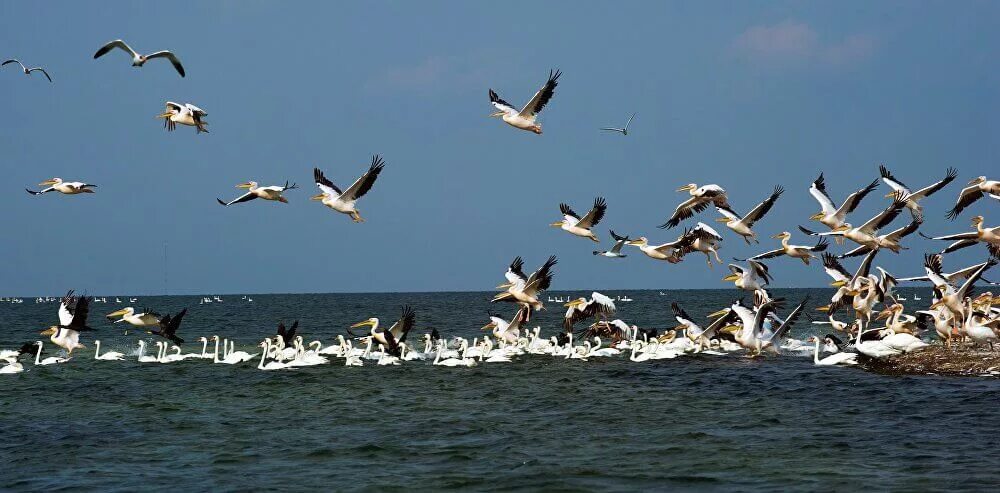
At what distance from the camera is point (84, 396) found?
1941 centimetres

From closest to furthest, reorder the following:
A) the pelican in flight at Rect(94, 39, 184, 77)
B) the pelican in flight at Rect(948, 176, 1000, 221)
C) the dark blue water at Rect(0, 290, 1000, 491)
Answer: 1. the dark blue water at Rect(0, 290, 1000, 491)
2. the pelican in flight at Rect(94, 39, 184, 77)
3. the pelican in flight at Rect(948, 176, 1000, 221)

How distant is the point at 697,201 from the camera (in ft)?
70.7

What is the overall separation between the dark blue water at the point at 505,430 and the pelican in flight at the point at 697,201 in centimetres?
322

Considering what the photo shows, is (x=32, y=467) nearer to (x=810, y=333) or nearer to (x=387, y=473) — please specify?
(x=387, y=473)

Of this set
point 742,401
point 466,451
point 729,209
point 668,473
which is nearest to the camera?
point 668,473

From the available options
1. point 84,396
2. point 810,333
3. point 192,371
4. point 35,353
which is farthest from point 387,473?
point 810,333

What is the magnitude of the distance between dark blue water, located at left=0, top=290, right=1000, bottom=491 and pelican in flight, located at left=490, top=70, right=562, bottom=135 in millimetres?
4870

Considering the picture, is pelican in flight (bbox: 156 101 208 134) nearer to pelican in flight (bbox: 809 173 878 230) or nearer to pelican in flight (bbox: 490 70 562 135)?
pelican in flight (bbox: 490 70 562 135)

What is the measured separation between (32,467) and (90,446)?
56.8 inches

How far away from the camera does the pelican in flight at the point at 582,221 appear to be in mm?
21297

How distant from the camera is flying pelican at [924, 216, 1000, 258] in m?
20.8

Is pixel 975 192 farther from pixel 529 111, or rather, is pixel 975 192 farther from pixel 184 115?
pixel 184 115

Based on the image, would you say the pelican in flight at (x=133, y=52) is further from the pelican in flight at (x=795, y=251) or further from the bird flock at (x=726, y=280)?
the pelican in flight at (x=795, y=251)

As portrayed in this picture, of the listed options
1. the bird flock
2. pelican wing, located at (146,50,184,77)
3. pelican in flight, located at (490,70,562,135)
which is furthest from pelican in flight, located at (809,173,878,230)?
pelican wing, located at (146,50,184,77)
